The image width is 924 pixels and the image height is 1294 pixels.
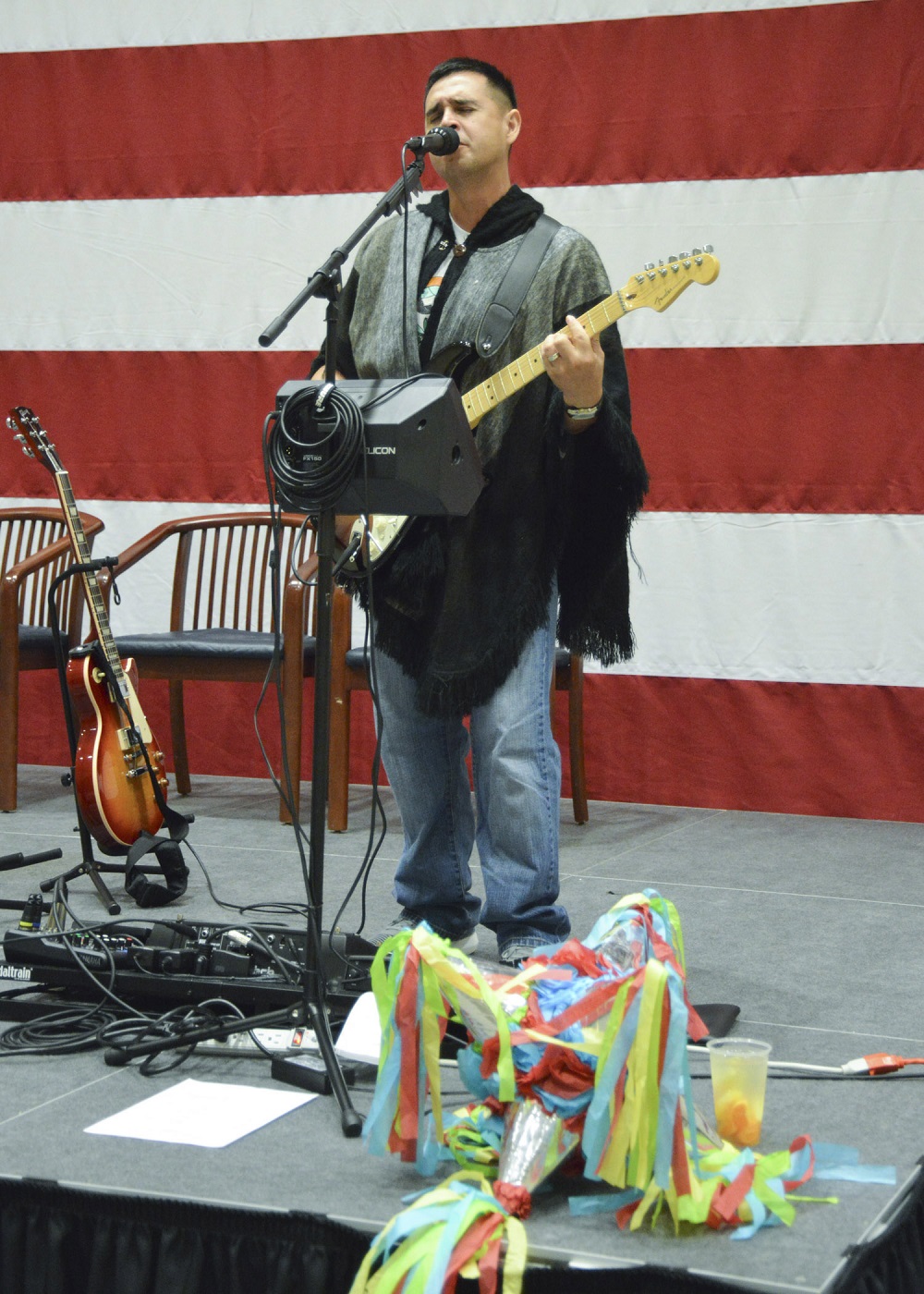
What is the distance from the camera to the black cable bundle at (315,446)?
66.1 inches

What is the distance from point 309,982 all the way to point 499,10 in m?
2.85

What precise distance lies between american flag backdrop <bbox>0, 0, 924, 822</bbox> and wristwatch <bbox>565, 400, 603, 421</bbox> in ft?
4.87

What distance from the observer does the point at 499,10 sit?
12.5ft

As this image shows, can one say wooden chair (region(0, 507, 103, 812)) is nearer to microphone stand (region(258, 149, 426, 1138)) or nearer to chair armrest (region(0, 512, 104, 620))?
chair armrest (region(0, 512, 104, 620))

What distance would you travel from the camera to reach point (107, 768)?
288cm

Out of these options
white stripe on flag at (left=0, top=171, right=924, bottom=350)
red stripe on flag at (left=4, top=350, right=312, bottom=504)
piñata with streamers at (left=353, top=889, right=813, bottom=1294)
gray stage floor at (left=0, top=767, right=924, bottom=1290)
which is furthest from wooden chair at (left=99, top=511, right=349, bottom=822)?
piñata with streamers at (left=353, top=889, right=813, bottom=1294)

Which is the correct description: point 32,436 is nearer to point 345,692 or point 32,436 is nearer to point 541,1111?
point 345,692

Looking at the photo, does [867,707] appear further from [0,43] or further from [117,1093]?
[0,43]

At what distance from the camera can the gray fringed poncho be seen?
2.25 m

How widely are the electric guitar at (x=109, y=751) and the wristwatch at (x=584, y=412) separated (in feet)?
3.74

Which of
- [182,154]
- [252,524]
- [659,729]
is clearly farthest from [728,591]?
[182,154]

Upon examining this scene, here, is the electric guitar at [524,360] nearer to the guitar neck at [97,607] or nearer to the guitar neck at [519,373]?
the guitar neck at [519,373]

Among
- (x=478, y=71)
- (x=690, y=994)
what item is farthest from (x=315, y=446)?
(x=690, y=994)

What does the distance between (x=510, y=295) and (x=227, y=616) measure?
2.15 metres
